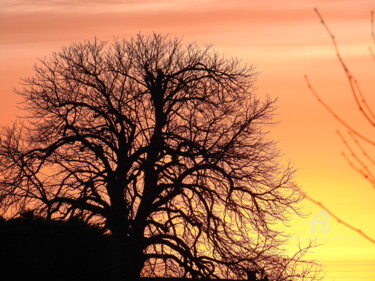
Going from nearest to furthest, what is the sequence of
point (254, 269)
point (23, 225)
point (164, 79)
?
point (23, 225), point (254, 269), point (164, 79)

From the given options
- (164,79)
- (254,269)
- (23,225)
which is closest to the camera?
(23,225)

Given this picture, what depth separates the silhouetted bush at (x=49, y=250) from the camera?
14352 mm

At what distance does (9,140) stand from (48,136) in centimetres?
134

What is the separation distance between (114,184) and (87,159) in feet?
5.68

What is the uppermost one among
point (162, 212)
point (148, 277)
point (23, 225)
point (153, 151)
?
point (153, 151)

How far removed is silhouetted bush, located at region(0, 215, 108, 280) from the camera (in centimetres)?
1435

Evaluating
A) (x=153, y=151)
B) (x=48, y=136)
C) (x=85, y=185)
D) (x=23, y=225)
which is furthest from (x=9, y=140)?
(x=23, y=225)

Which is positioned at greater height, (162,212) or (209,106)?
(209,106)

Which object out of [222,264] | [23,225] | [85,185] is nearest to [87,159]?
[85,185]

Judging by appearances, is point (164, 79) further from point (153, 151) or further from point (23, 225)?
point (23, 225)

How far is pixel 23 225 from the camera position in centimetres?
1512

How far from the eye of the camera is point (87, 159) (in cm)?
2766

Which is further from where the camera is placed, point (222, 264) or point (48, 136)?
point (48, 136)

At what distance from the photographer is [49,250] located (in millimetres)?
14906
